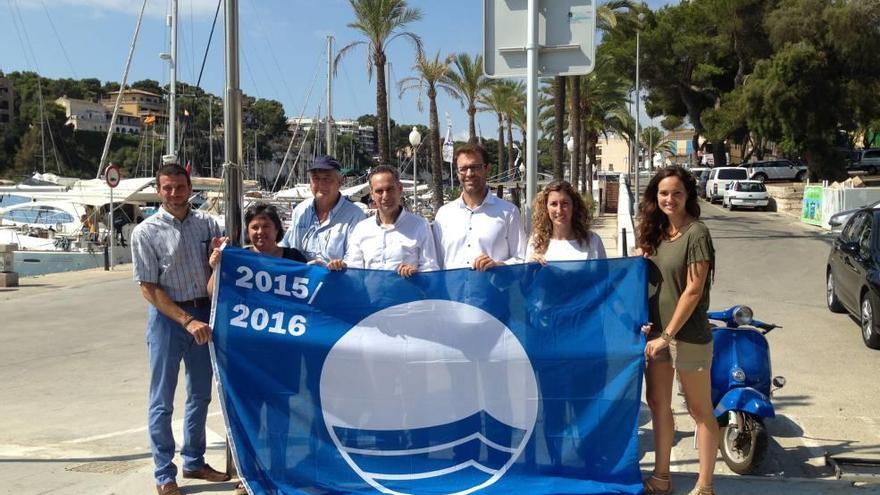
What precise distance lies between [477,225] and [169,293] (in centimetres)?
191

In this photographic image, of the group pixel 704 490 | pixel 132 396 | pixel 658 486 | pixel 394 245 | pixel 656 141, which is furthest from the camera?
pixel 656 141

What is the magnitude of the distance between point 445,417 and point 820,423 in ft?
11.6

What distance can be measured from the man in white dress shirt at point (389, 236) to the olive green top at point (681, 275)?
4.44 ft

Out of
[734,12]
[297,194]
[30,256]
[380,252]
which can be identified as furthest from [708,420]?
[734,12]

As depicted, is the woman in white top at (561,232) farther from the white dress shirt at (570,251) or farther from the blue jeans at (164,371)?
the blue jeans at (164,371)

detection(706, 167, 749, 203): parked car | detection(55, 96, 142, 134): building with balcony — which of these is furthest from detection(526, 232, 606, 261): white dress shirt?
detection(55, 96, 142, 134): building with balcony

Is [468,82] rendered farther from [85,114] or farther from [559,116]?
[85,114]

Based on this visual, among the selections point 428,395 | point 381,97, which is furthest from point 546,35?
point 381,97

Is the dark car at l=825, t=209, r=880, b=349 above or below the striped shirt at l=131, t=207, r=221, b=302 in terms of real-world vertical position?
below

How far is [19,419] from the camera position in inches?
281

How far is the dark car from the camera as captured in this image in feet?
30.4

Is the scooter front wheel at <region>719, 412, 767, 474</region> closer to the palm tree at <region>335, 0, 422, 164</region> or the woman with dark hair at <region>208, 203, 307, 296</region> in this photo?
the woman with dark hair at <region>208, 203, 307, 296</region>

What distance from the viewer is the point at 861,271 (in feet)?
32.2

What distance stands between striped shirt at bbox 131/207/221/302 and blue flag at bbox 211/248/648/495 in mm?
210
